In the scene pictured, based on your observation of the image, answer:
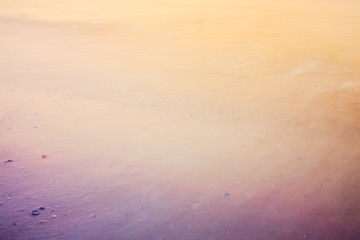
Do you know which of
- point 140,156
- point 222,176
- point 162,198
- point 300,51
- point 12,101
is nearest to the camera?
point 162,198

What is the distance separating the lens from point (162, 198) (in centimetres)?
312

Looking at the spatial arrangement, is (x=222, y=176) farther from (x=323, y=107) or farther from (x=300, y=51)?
(x=300, y=51)

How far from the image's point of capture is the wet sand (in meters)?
2.88

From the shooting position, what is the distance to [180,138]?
420 centimetres

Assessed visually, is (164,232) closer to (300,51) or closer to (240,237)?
(240,237)

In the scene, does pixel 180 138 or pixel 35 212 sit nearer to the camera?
pixel 35 212

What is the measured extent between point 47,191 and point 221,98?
323cm

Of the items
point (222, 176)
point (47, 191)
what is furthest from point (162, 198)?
point (47, 191)

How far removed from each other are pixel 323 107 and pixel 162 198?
333cm

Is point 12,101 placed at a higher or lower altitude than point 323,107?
higher

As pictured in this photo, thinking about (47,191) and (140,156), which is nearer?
(47,191)

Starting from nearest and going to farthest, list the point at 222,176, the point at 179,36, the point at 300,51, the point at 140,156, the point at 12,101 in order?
1. the point at 222,176
2. the point at 140,156
3. the point at 12,101
4. the point at 300,51
5. the point at 179,36

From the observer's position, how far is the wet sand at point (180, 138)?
2.88 meters

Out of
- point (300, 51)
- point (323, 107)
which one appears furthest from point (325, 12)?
point (323, 107)
